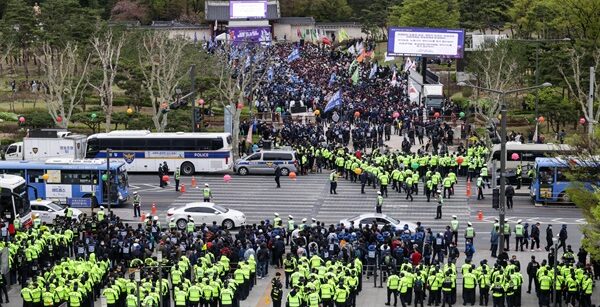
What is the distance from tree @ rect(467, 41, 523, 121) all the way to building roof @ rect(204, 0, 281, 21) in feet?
198

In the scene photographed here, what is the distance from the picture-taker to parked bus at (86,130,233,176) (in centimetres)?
6619

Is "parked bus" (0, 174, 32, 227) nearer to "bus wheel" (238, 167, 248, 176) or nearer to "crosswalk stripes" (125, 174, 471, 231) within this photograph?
"crosswalk stripes" (125, 174, 471, 231)

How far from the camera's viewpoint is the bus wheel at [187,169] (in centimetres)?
6700

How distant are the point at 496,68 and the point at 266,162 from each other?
93.5 feet

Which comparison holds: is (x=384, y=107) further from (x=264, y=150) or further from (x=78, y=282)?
(x=78, y=282)

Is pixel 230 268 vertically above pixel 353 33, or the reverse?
pixel 353 33

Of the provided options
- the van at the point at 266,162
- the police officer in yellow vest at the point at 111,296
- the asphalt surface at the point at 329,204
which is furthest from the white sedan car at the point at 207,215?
the police officer in yellow vest at the point at 111,296

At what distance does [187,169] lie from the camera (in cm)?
6706

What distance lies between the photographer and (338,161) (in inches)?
2579

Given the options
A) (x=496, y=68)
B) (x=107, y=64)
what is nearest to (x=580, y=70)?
(x=496, y=68)

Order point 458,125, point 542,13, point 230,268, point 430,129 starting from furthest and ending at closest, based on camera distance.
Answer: point 542,13 < point 458,125 < point 430,129 < point 230,268

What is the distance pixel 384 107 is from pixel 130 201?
93.8 feet

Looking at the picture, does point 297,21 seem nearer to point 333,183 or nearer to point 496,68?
point 496,68

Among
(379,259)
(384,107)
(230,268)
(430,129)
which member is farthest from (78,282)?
(384,107)
